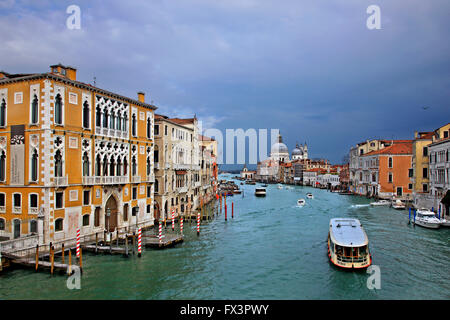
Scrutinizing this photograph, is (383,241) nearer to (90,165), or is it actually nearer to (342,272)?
(342,272)

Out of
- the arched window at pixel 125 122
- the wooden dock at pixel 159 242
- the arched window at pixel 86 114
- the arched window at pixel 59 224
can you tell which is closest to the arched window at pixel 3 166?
the arched window at pixel 59 224

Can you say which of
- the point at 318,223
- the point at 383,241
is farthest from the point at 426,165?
the point at 383,241

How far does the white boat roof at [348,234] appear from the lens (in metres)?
16.7

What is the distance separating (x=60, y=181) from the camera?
675 inches

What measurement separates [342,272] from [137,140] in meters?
15.5

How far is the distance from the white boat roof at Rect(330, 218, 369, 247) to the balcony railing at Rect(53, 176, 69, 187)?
46.4 feet

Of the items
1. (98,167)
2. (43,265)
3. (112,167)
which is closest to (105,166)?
(98,167)

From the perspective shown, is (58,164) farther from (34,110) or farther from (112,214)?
(112,214)

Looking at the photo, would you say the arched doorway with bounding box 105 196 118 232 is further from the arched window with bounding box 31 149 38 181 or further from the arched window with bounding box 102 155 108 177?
the arched window with bounding box 31 149 38 181

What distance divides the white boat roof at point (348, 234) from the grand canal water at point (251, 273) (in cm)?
136

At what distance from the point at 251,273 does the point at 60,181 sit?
1065 cm

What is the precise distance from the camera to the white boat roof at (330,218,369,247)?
16.7 m

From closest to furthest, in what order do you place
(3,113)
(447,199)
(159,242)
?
1. (3,113)
2. (159,242)
3. (447,199)
